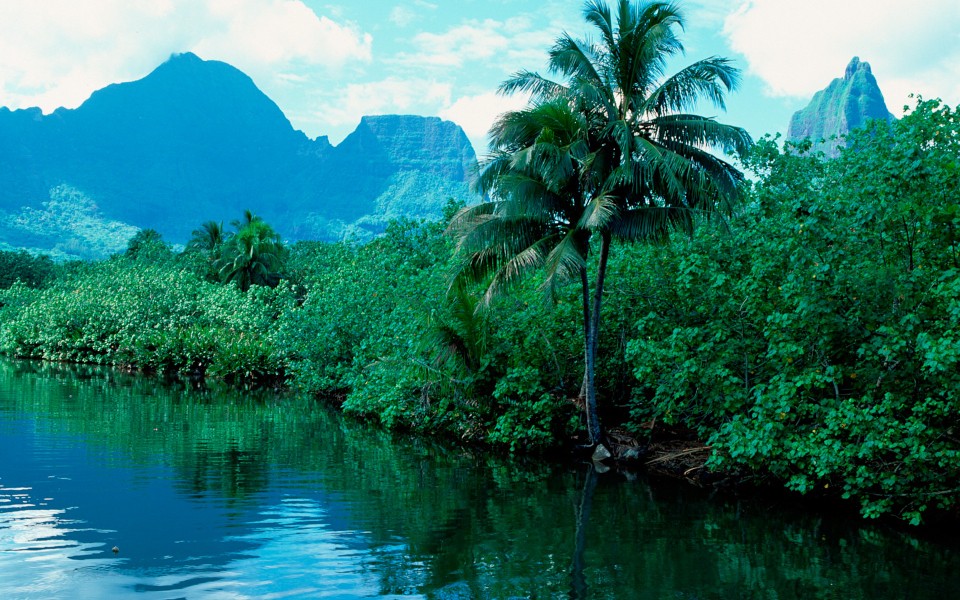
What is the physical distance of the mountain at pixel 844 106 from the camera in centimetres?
11812

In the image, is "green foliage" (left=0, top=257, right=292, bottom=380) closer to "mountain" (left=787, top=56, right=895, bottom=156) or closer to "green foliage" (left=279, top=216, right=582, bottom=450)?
"green foliage" (left=279, top=216, right=582, bottom=450)

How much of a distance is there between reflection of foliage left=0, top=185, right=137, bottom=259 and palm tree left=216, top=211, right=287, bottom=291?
65.2 meters

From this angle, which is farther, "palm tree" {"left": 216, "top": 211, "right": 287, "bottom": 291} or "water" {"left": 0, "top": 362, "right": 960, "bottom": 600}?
"palm tree" {"left": 216, "top": 211, "right": 287, "bottom": 291}

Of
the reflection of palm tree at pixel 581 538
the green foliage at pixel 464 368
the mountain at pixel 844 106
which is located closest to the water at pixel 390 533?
the reflection of palm tree at pixel 581 538

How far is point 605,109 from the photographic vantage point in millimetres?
16859

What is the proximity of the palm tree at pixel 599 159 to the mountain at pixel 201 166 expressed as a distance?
125 metres

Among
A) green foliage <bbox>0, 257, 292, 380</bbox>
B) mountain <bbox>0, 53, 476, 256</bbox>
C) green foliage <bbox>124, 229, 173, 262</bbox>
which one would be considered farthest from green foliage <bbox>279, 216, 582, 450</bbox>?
mountain <bbox>0, 53, 476, 256</bbox>

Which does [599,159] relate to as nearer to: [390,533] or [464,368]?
[464,368]

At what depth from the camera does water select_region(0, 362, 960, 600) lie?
8.80 metres

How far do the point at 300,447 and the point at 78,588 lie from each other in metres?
10.4

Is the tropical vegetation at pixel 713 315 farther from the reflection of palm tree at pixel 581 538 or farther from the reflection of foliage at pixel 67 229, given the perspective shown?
the reflection of foliage at pixel 67 229

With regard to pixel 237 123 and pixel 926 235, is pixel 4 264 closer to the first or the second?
Result: pixel 926 235

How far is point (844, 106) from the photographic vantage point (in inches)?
4685

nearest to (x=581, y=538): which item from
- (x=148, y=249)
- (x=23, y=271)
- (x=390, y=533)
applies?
(x=390, y=533)
